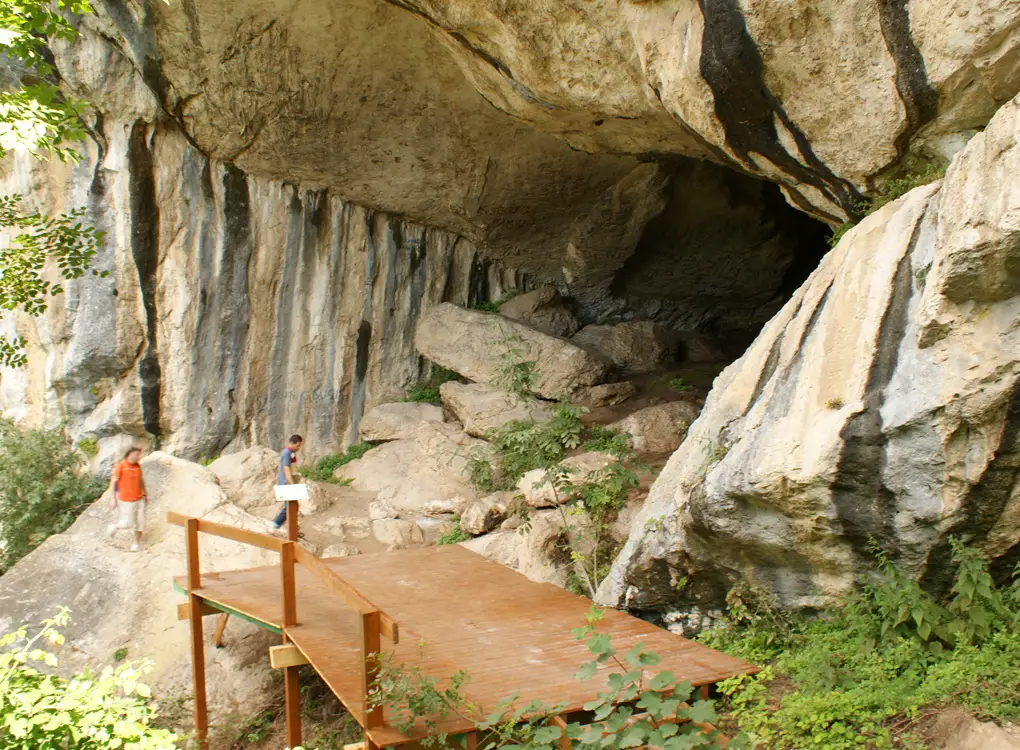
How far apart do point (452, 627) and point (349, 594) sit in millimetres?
1301

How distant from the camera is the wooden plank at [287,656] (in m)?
5.16

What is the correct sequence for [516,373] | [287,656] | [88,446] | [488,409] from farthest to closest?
[488,409] → [88,446] → [516,373] → [287,656]

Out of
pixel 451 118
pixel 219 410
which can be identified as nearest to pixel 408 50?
pixel 451 118

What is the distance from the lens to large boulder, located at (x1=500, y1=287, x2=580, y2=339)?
43.5ft

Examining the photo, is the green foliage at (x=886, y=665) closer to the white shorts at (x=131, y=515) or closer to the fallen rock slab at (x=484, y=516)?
the fallen rock slab at (x=484, y=516)

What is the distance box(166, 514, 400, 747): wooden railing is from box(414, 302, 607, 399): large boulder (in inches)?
222

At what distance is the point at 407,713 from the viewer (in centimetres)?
405

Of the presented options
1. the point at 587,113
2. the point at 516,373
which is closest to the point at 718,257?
the point at 516,373

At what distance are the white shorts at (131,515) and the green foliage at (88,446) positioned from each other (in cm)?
300

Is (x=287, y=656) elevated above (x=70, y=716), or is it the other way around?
(x=70, y=716)

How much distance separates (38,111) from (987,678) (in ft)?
17.8

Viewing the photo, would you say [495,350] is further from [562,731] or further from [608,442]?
[562,731]

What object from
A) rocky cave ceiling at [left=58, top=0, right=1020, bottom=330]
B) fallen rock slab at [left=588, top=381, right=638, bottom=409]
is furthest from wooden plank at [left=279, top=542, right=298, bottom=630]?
fallen rock slab at [left=588, top=381, right=638, bottom=409]

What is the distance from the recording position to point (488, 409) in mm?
11172
